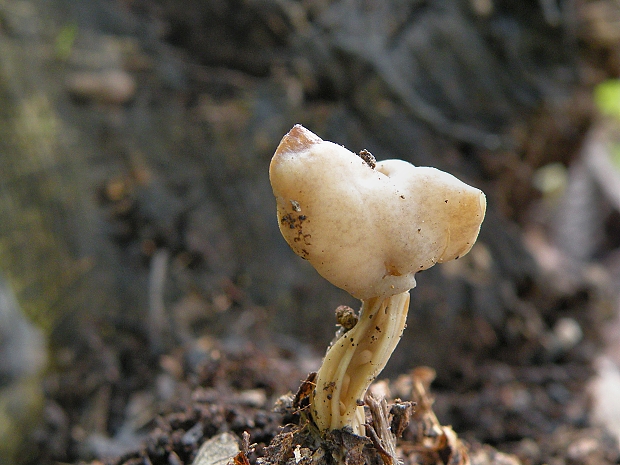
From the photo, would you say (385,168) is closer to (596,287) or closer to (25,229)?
(25,229)

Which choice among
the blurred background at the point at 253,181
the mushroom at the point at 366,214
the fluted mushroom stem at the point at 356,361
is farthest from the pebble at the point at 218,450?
the blurred background at the point at 253,181

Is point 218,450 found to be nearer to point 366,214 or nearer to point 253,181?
point 366,214

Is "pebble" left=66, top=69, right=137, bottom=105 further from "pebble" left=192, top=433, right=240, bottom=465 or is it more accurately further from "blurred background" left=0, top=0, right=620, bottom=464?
"pebble" left=192, top=433, right=240, bottom=465

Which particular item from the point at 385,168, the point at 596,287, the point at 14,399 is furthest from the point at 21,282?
the point at 596,287

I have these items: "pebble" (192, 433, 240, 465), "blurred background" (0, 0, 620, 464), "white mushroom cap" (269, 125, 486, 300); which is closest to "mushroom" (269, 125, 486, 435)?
"white mushroom cap" (269, 125, 486, 300)

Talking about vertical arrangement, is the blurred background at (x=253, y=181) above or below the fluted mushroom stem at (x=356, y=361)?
above

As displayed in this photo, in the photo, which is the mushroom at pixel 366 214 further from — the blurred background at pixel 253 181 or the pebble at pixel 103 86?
the pebble at pixel 103 86

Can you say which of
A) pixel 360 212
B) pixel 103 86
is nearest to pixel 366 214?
pixel 360 212

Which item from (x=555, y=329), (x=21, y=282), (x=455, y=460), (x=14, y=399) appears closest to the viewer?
(x=455, y=460)
